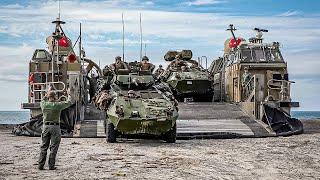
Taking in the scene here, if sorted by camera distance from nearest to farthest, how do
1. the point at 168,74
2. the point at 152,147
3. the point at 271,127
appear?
the point at 152,147, the point at 271,127, the point at 168,74

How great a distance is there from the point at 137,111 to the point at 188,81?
9.67 m

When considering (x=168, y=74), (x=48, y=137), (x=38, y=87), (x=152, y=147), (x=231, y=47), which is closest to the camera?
(x=48, y=137)

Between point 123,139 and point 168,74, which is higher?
point 168,74

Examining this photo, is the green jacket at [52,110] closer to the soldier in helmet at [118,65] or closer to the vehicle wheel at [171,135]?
the vehicle wheel at [171,135]

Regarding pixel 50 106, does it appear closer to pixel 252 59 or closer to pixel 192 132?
pixel 192 132

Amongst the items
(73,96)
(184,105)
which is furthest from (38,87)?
(184,105)

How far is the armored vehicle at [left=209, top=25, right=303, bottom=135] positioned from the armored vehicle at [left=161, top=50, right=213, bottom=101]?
112 cm

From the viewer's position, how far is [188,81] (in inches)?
971

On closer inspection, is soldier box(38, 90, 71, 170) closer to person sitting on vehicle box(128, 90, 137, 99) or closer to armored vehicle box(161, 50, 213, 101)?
person sitting on vehicle box(128, 90, 137, 99)

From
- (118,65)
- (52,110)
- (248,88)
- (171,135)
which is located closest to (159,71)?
(248,88)

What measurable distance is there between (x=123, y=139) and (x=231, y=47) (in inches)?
494

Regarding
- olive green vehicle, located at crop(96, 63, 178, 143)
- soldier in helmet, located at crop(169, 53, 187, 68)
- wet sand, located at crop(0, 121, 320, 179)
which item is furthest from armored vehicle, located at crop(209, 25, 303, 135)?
olive green vehicle, located at crop(96, 63, 178, 143)

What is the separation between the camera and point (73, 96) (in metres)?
19.9

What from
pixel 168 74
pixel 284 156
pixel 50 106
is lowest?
pixel 284 156
